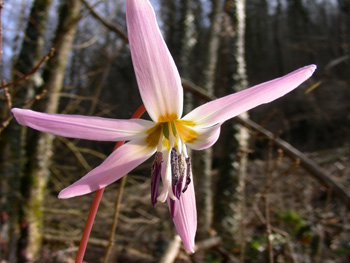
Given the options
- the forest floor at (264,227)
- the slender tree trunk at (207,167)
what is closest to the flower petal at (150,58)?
the forest floor at (264,227)

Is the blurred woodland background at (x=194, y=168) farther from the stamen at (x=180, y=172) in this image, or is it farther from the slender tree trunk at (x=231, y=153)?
the stamen at (x=180, y=172)

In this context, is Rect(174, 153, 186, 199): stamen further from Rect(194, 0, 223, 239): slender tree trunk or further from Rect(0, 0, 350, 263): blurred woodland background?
Rect(194, 0, 223, 239): slender tree trunk

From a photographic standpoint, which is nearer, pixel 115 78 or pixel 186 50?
pixel 186 50

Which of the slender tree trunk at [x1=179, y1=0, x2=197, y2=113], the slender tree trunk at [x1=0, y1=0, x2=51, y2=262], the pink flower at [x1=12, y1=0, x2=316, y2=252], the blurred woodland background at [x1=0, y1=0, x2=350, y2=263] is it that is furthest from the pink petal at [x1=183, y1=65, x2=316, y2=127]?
the slender tree trunk at [x1=179, y1=0, x2=197, y2=113]

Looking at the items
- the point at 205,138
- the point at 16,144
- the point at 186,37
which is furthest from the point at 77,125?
the point at 186,37

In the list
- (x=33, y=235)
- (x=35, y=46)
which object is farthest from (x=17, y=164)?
(x=35, y=46)

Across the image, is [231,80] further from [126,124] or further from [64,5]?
[126,124]

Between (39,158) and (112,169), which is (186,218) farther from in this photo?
(39,158)
